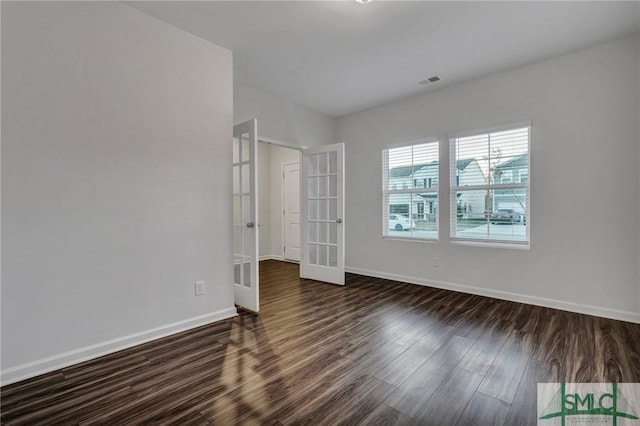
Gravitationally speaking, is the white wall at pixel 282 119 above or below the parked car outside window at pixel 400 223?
above

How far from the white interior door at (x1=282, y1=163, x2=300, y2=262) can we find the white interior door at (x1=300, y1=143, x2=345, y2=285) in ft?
5.41

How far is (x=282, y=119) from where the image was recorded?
14.6 ft

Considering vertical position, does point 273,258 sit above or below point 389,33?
below

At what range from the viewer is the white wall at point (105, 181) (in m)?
1.97

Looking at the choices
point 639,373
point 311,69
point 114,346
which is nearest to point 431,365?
point 639,373

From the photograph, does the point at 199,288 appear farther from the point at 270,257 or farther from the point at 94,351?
the point at 270,257

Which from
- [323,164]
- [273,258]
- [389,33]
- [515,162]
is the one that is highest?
[389,33]

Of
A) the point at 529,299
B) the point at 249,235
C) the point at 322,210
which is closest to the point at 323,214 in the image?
the point at 322,210

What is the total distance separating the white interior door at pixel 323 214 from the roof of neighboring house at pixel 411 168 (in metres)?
0.96

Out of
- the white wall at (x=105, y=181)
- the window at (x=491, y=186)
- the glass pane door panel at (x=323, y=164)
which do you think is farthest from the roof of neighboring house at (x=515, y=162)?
the white wall at (x=105, y=181)

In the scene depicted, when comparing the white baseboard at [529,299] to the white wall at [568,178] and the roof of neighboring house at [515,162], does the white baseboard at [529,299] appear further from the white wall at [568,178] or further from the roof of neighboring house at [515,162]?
the roof of neighboring house at [515,162]

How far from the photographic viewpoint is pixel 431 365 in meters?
2.11

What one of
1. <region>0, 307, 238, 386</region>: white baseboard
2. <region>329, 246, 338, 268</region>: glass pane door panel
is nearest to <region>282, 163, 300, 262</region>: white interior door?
<region>329, 246, 338, 268</region>: glass pane door panel

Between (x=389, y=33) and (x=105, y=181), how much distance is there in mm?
2771
